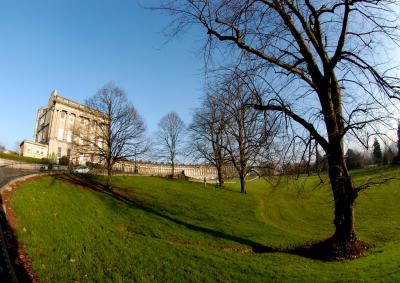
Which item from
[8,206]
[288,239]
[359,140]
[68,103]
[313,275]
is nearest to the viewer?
[313,275]

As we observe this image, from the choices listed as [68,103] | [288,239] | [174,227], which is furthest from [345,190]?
[68,103]

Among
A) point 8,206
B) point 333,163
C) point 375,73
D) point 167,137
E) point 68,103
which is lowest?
point 8,206

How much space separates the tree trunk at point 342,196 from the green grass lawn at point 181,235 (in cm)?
88

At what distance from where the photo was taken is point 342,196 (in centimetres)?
1523

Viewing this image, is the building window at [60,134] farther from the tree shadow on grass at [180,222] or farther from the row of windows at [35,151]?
the tree shadow on grass at [180,222]

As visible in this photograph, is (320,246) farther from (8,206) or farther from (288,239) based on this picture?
(8,206)

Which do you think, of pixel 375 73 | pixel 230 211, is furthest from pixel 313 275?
pixel 230 211

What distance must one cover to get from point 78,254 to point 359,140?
1054 centimetres

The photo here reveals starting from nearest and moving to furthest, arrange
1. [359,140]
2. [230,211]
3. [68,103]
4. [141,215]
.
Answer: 1. [359,140]
2. [141,215]
3. [230,211]
4. [68,103]

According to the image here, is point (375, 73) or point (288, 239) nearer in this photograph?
point (375, 73)

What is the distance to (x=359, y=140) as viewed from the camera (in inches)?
497

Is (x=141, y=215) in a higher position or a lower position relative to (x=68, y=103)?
lower

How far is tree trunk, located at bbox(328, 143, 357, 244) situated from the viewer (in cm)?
1490

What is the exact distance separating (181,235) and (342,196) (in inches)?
354
